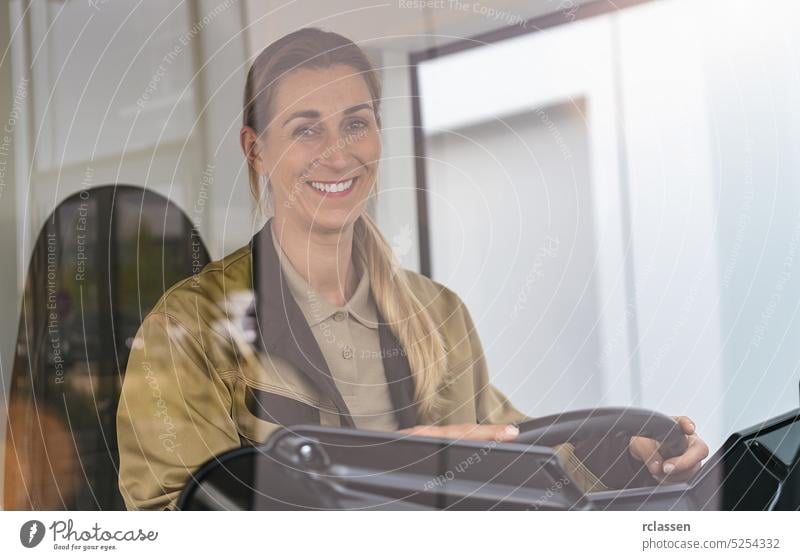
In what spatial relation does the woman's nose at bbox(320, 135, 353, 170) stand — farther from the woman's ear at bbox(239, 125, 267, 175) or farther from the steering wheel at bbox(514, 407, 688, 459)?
the steering wheel at bbox(514, 407, 688, 459)

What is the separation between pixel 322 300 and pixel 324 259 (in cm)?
5

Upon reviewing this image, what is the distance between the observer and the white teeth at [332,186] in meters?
1.06

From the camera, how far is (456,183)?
1071mm

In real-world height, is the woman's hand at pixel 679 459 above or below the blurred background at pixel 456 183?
below

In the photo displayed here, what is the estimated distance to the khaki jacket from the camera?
3.41ft

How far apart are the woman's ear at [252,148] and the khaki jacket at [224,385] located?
0.08 metres

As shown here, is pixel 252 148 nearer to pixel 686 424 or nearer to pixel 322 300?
pixel 322 300

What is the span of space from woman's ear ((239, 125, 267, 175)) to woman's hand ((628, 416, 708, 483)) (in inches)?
20.9

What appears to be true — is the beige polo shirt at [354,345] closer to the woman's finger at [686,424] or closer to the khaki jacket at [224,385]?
the khaki jacket at [224,385]

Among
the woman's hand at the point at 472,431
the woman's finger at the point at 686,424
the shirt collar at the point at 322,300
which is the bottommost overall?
the woman's finger at the point at 686,424


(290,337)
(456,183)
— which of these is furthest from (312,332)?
(456,183)

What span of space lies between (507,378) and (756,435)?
0.30 metres

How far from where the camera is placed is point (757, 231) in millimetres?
1104

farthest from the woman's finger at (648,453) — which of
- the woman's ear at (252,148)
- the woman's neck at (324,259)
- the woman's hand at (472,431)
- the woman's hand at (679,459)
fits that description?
the woman's ear at (252,148)
